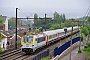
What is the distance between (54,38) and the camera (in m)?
35.6

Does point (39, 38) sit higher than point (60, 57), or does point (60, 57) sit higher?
point (39, 38)

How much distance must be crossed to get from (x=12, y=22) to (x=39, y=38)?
78987mm

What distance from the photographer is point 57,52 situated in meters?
24.2

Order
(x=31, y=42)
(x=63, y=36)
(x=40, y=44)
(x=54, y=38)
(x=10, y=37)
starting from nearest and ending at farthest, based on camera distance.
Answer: (x=31, y=42) → (x=40, y=44) → (x=54, y=38) → (x=10, y=37) → (x=63, y=36)

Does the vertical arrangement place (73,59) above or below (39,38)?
below

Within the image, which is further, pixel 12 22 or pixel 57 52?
pixel 12 22

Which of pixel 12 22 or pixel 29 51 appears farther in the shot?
pixel 12 22

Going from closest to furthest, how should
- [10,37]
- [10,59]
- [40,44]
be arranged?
1. [10,59]
2. [40,44]
3. [10,37]

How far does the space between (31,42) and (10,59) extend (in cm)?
369

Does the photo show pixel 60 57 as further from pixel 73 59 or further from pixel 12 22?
pixel 12 22

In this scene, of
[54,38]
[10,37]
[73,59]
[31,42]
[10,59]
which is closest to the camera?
[10,59]

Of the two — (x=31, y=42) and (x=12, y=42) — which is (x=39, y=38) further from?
(x=12, y=42)

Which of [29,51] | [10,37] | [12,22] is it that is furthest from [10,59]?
[12,22]

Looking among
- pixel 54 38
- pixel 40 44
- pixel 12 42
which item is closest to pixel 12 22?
pixel 12 42
